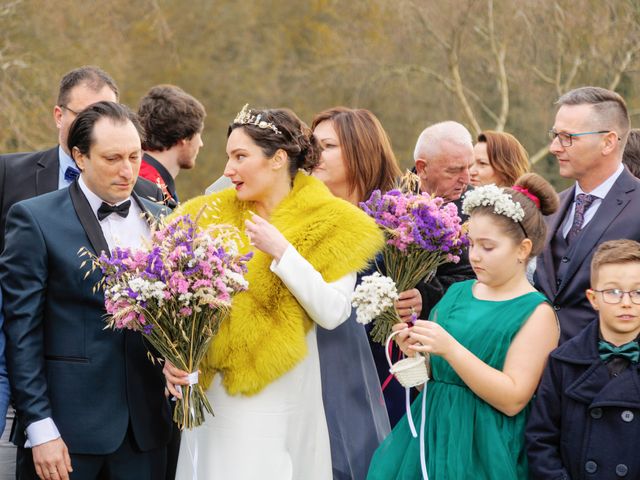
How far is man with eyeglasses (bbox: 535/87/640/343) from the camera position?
4.48 m

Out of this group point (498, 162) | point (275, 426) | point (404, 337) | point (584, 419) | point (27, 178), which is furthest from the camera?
point (498, 162)

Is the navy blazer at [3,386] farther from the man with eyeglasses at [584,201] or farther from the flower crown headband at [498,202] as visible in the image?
the man with eyeglasses at [584,201]

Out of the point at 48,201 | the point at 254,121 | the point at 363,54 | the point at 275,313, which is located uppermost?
the point at 363,54

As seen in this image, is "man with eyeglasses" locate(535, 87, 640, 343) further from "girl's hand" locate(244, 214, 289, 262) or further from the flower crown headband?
"girl's hand" locate(244, 214, 289, 262)

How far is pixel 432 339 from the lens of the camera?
393 centimetres

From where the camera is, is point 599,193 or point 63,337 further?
point 599,193

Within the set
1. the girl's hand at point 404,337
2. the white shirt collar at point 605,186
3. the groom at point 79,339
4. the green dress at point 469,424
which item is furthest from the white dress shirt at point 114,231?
the white shirt collar at point 605,186

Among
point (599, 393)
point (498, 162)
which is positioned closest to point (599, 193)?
point (599, 393)

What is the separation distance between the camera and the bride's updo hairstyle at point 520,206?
4059 millimetres

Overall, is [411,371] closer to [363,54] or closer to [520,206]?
[520,206]

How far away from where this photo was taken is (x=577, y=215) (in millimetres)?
4703

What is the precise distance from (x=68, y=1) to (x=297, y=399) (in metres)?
Answer: 14.2

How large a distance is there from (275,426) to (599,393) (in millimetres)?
1390

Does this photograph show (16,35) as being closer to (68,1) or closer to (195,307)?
(68,1)
